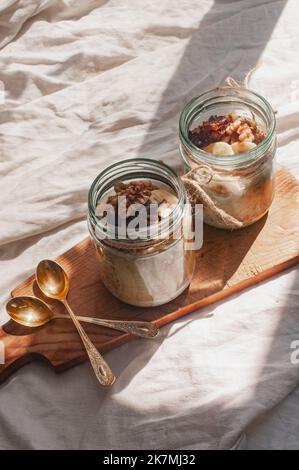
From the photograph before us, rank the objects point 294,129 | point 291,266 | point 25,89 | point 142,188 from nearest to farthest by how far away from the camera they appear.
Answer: point 142,188 → point 291,266 → point 294,129 → point 25,89

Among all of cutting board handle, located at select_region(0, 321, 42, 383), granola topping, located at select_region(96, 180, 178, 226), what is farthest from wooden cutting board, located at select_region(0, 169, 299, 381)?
granola topping, located at select_region(96, 180, 178, 226)

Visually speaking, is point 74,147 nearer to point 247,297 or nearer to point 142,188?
point 142,188

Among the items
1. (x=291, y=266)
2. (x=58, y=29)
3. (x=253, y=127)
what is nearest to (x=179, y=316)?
(x=291, y=266)

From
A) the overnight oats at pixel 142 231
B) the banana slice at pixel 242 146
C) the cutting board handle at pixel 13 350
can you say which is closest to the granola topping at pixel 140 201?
the overnight oats at pixel 142 231

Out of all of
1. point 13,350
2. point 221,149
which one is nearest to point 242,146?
point 221,149

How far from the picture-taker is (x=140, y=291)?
103 centimetres

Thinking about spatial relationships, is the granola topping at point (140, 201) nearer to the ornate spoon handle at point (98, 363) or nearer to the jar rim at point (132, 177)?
the jar rim at point (132, 177)

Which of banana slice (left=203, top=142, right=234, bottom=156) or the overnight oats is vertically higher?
banana slice (left=203, top=142, right=234, bottom=156)

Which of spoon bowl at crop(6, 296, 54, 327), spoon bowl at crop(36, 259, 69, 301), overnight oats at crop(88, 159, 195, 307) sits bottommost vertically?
spoon bowl at crop(6, 296, 54, 327)

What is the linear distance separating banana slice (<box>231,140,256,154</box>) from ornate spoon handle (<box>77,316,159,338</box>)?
11.1 inches

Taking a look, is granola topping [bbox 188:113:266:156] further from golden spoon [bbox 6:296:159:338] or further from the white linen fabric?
golden spoon [bbox 6:296:159:338]

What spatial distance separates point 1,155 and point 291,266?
56cm

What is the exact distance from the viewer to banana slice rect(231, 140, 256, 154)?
1035 mm

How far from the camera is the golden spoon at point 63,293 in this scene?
3.35ft
